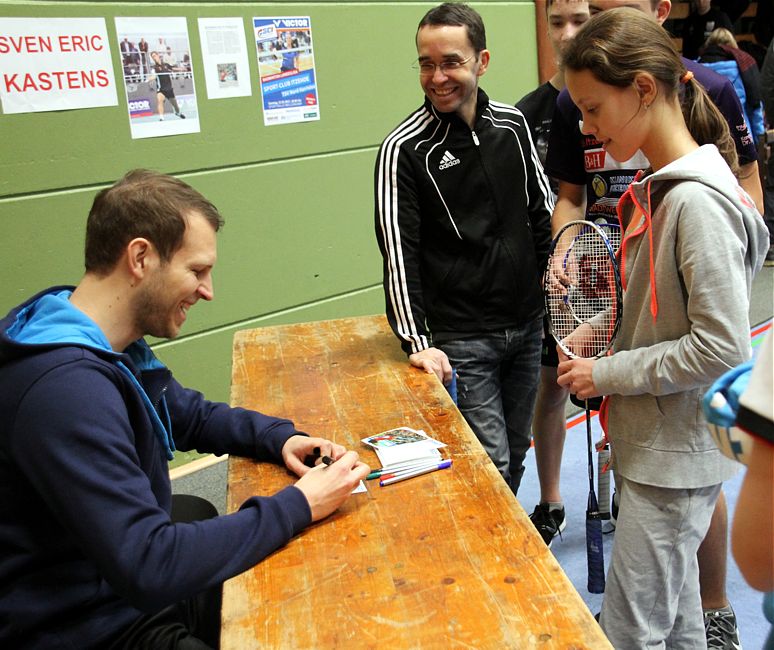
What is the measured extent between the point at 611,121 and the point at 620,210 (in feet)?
0.82

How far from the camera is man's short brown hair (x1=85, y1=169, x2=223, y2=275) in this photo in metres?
1.52

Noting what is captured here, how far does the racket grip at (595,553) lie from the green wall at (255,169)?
2207mm

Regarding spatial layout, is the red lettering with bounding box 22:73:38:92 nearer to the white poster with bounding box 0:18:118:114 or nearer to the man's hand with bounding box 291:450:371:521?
the white poster with bounding box 0:18:118:114

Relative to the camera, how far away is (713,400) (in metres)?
0.88

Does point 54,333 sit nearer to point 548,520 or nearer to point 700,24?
point 548,520

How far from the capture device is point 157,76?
3506mm

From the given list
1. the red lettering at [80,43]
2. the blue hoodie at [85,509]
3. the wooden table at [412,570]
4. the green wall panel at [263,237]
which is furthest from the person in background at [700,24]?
the blue hoodie at [85,509]

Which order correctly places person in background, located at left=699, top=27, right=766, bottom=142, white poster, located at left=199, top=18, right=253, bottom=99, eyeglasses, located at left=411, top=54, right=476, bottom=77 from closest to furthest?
1. eyeglasses, located at left=411, top=54, right=476, bottom=77
2. white poster, located at left=199, top=18, right=253, bottom=99
3. person in background, located at left=699, top=27, right=766, bottom=142

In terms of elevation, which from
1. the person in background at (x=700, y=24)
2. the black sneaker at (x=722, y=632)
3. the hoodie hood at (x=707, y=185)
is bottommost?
the black sneaker at (x=722, y=632)

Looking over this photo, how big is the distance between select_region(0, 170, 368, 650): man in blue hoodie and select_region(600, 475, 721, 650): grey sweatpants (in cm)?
68

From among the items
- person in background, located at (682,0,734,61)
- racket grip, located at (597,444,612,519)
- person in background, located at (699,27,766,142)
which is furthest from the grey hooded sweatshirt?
person in background, located at (682,0,734,61)

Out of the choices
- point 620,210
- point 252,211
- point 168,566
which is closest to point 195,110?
point 252,211

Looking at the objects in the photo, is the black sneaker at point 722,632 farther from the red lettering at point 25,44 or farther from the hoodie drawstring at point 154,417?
the red lettering at point 25,44

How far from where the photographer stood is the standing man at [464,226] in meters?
2.40
